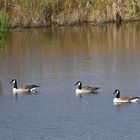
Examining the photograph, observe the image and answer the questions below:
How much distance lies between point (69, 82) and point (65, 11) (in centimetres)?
2419

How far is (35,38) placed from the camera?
47625 mm

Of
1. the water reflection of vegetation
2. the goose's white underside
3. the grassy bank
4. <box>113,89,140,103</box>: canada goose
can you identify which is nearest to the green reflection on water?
the water reflection of vegetation

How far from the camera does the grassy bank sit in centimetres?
5275

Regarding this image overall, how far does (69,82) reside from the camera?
3122 centimetres

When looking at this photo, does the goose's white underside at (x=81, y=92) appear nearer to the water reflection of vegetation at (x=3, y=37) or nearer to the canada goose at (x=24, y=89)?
the canada goose at (x=24, y=89)

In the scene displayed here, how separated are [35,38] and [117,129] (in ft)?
81.4

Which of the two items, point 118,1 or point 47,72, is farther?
point 118,1

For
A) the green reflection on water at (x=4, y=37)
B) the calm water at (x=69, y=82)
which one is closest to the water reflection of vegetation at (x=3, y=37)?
the green reflection on water at (x=4, y=37)

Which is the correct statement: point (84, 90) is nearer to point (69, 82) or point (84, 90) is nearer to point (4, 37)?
point (69, 82)

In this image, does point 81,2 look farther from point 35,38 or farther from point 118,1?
point 35,38

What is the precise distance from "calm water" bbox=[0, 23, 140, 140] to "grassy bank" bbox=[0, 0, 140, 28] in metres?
2.25

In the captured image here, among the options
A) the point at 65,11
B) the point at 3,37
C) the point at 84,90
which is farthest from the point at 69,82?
the point at 65,11

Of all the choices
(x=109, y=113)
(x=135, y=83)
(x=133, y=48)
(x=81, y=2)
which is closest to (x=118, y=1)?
Answer: (x=81, y=2)

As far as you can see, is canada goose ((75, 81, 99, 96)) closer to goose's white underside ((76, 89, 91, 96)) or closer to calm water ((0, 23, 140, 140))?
goose's white underside ((76, 89, 91, 96))
